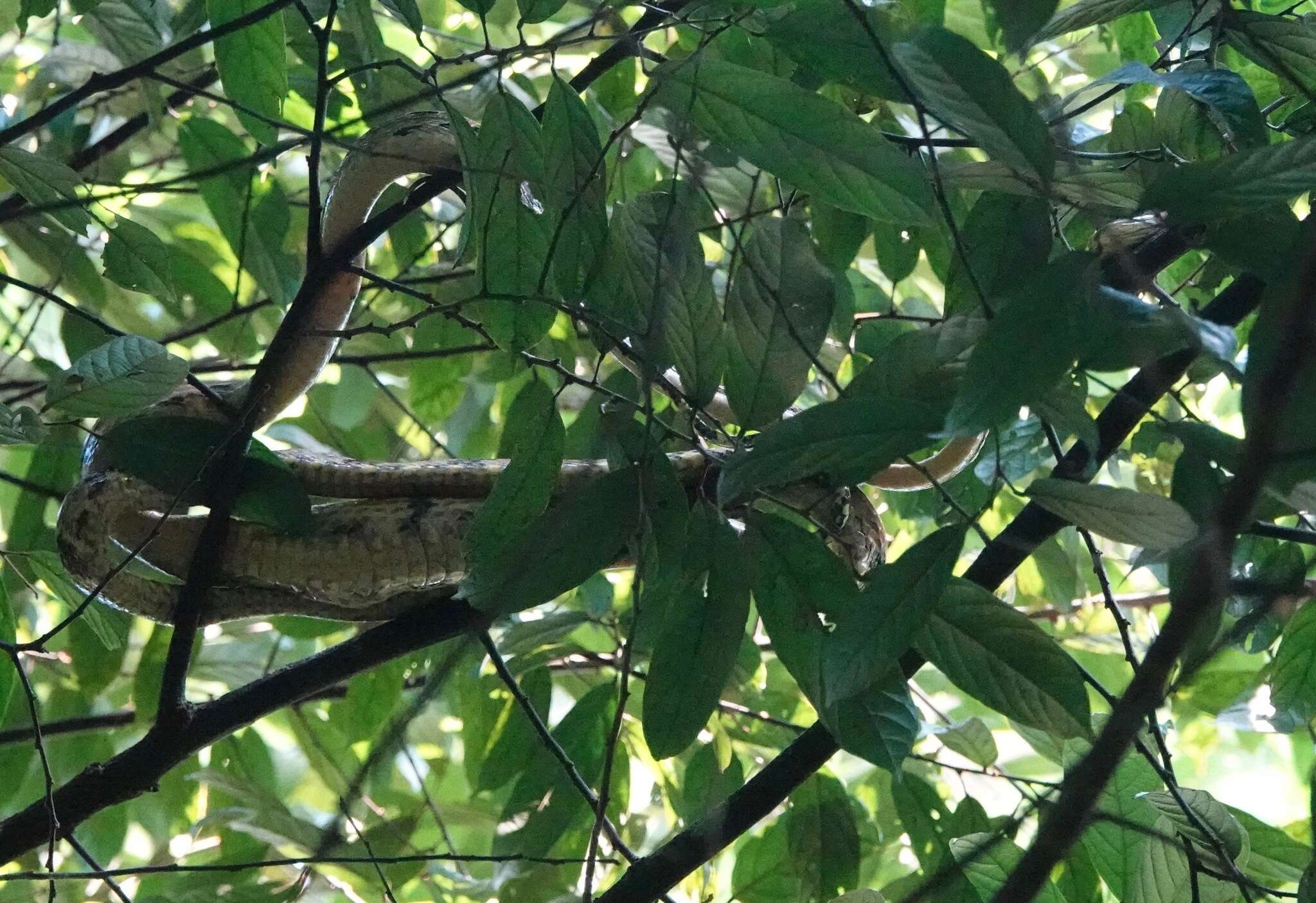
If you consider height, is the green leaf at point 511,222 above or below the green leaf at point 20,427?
above

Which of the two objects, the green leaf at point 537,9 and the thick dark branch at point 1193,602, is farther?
the green leaf at point 537,9

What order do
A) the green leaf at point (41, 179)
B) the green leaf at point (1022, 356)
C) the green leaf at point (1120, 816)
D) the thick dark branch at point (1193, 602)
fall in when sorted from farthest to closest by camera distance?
the green leaf at point (41, 179)
the green leaf at point (1120, 816)
the green leaf at point (1022, 356)
the thick dark branch at point (1193, 602)

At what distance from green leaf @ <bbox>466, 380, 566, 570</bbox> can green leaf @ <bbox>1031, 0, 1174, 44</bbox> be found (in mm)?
470

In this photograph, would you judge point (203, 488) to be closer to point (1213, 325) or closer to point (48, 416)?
point (48, 416)

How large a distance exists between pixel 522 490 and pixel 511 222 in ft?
0.72

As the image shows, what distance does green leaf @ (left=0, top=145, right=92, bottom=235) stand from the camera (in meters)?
1.05

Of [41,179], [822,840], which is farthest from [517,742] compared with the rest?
[41,179]

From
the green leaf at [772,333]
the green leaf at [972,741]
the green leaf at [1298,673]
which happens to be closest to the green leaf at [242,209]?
the green leaf at [772,333]

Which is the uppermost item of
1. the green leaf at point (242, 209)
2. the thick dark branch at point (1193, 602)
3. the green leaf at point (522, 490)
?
the green leaf at point (242, 209)

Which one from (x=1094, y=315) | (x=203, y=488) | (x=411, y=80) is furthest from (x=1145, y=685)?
(x=411, y=80)

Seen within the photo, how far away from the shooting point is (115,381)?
856 millimetres

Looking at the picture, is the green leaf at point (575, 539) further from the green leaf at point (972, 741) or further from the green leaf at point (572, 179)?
the green leaf at point (972, 741)

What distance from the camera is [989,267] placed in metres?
0.94

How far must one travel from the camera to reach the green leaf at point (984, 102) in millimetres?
579
